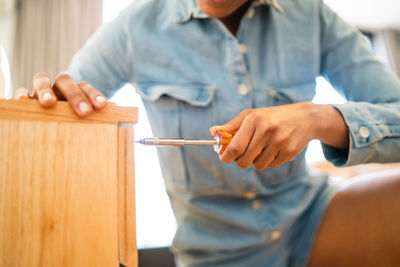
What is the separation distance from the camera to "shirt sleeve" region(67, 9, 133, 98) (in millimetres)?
773

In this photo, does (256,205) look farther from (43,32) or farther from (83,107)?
(43,32)

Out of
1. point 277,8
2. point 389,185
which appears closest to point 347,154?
point 389,185

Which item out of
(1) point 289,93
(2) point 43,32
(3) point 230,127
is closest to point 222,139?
(3) point 230,127

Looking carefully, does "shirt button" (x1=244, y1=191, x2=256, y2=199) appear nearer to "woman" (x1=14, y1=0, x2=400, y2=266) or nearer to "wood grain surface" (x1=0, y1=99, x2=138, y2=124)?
"woman" (x1=14, y1=0, x2=400, y2=266)

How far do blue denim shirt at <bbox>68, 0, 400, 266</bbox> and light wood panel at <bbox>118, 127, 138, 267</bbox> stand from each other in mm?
362

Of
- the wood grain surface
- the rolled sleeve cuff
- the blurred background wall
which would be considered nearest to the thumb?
the wood grain surface

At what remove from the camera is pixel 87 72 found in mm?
761

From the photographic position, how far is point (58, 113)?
38 centimetres

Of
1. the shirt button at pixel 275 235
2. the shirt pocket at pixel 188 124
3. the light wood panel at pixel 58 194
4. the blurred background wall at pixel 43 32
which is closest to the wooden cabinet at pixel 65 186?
the light wood panel at pixel 58 194

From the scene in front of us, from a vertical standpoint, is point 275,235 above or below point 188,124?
below

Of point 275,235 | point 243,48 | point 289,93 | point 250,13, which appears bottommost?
point 275,235

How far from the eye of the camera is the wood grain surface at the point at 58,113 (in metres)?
0.35

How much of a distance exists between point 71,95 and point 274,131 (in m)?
0.37

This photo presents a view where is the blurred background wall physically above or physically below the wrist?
above
